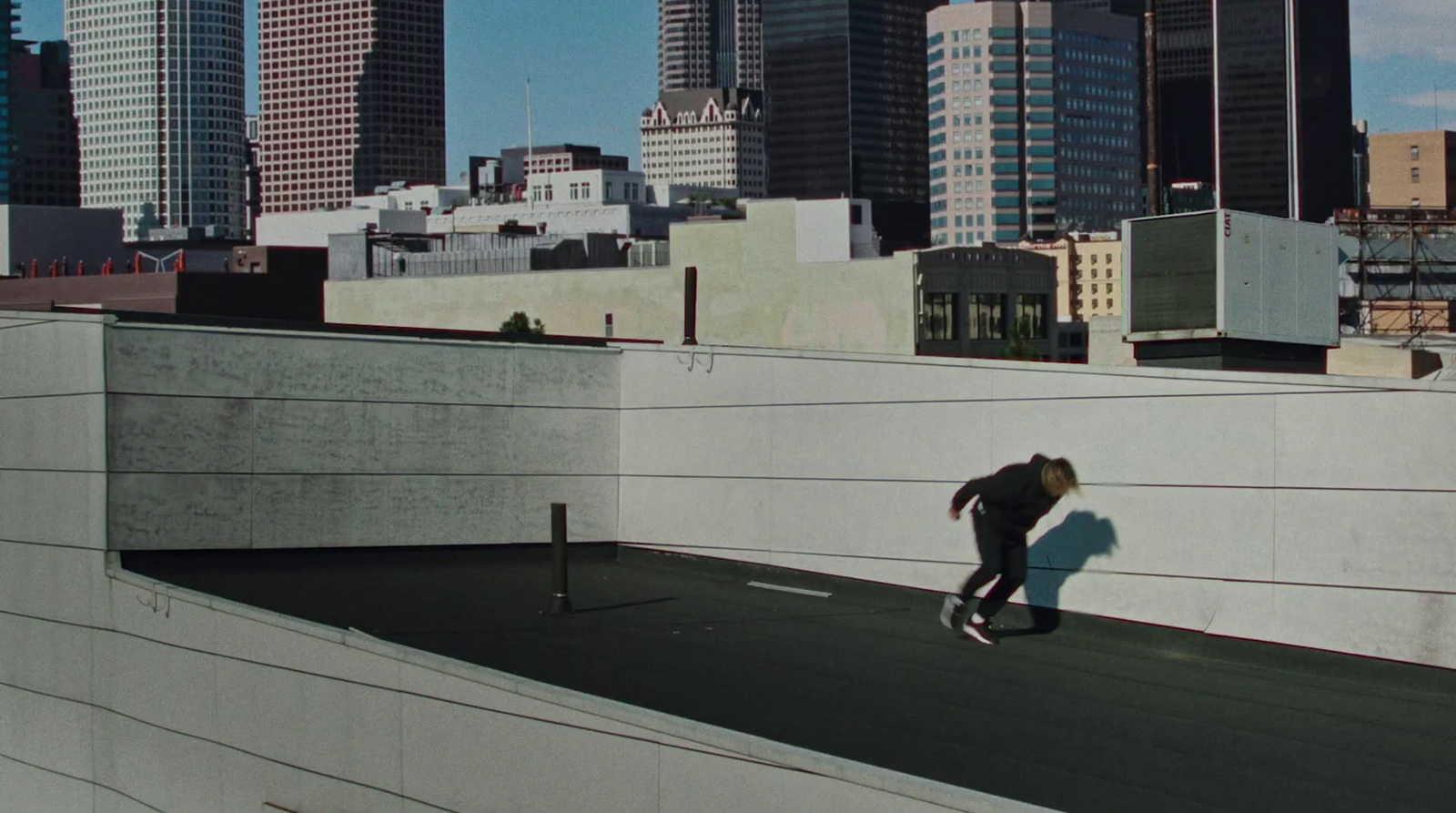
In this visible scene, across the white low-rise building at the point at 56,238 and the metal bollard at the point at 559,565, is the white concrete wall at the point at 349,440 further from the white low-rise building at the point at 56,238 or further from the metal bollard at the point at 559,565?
the white low-rise building at the point at 56,238

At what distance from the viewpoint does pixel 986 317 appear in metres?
95.5

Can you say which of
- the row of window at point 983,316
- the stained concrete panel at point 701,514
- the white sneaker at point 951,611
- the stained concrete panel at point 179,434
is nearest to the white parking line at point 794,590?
the stained concrete panel at point 701,514

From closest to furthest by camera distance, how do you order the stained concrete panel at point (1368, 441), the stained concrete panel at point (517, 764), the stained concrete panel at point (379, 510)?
1. the stained concrete panel at point (517, 764)
2. the stained concrete panel at point (1368, 441)
3. the stained concrete panel at point (379, 510)

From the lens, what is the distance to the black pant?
13023mm

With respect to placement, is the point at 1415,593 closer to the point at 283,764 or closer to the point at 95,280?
the point at 283,764

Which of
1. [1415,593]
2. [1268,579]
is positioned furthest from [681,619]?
[1415,593]

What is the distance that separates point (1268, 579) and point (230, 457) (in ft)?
30.9

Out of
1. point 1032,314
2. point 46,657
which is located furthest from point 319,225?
point 46,657

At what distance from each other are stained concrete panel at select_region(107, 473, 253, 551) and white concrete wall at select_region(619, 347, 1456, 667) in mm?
3991

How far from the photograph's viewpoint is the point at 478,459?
18.0m

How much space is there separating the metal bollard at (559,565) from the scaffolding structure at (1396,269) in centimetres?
4021

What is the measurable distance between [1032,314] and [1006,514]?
287ft

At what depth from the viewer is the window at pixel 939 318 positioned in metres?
86.8

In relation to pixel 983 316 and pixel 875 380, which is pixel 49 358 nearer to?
pixel 875 380
